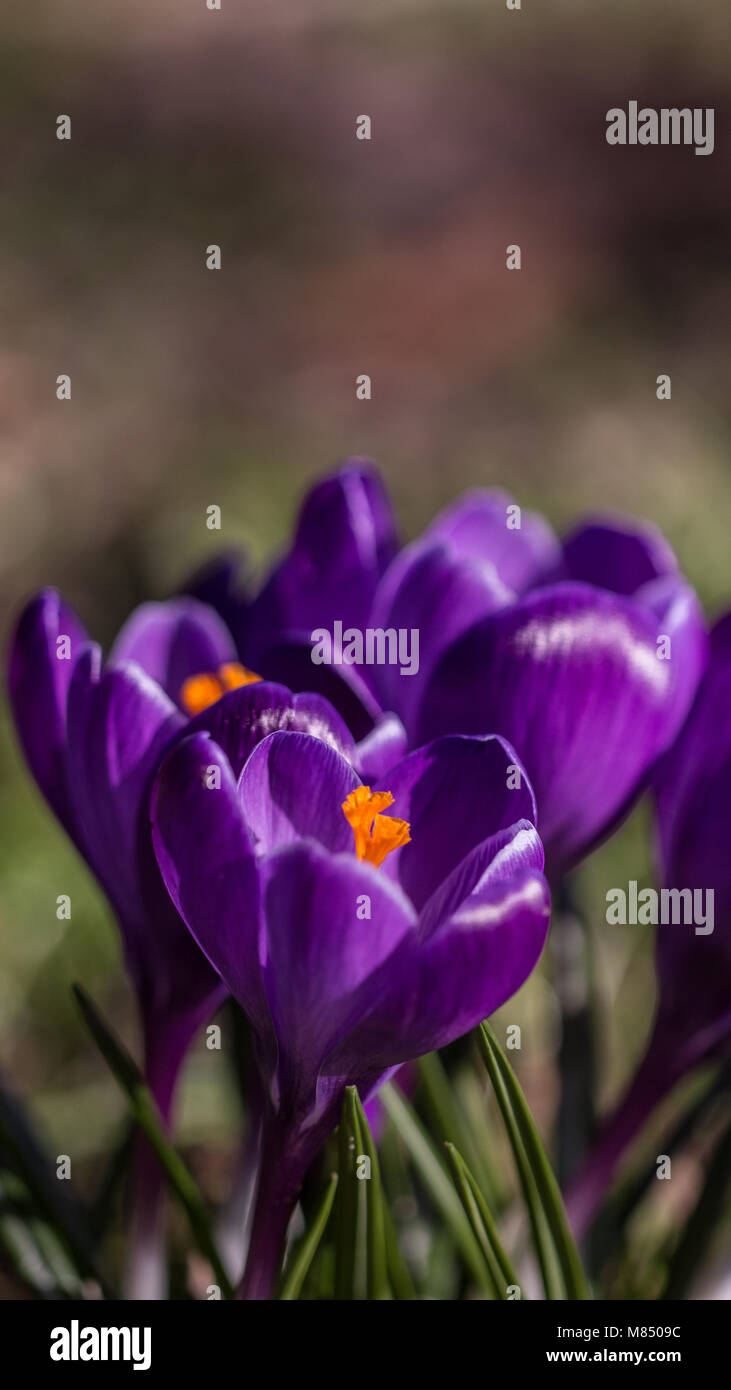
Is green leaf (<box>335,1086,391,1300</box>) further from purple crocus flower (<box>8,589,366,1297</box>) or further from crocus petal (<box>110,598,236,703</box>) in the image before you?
crocus petal (<box>110,598,236,703</box>)

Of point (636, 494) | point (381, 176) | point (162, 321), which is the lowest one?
point (636, 494)

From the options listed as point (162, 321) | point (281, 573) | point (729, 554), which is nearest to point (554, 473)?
point (729, 554)

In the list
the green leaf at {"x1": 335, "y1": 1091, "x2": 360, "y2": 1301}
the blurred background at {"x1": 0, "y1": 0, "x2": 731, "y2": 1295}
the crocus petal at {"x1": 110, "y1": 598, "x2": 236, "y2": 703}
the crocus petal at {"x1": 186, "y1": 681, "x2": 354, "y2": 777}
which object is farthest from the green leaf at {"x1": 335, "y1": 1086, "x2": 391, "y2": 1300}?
the blurred background at {"x1": 0, "y1": 0, "x2": 731, "y2": 1295}

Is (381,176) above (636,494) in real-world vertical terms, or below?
above

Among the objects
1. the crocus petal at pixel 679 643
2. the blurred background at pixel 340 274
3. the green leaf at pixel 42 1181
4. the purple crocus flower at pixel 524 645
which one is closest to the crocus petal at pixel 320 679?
the purple crocus flower at pixel 524 645

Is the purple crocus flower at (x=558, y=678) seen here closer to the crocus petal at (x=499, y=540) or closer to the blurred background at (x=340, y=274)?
the crocus petal at (x=499, y=540)
